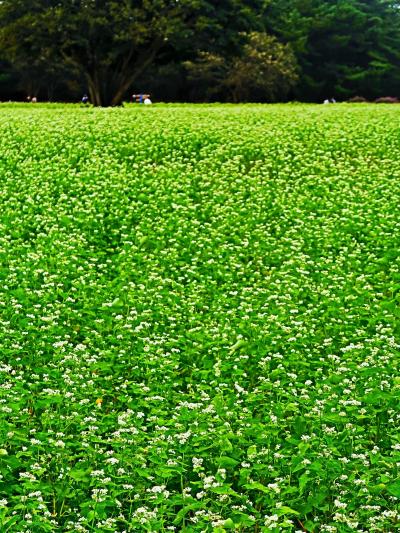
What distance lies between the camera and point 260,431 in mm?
6395

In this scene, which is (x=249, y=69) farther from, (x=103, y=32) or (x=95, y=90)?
(x=103, y=32)

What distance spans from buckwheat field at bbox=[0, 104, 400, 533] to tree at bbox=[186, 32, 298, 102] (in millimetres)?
32642

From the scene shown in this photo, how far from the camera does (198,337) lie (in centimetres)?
895

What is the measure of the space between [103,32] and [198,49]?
8129 millimetres

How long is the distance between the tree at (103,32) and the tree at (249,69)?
13.6ft

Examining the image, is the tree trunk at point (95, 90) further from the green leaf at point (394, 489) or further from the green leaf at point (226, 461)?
the green leaf at point (394, 489)

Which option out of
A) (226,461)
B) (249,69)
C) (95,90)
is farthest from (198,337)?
(249,69)

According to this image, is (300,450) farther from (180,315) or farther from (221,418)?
(180,315)

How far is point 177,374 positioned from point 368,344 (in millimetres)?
1922

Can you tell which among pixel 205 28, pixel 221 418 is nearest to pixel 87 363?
pixel 221 418

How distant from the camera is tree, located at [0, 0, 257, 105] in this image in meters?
42.3

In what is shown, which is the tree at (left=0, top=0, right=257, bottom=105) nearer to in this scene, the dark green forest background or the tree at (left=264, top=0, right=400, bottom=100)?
the dark green forest background

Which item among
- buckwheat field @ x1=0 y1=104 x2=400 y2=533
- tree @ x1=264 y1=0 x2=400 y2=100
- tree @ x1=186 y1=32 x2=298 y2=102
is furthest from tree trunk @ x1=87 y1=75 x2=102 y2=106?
buckwheat field @ x1=0 y1=104 x2=400 y2=533

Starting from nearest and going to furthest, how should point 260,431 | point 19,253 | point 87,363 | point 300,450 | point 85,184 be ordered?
point 300,450, point 260,431, point 87,363, point 19,253, point 85,184
